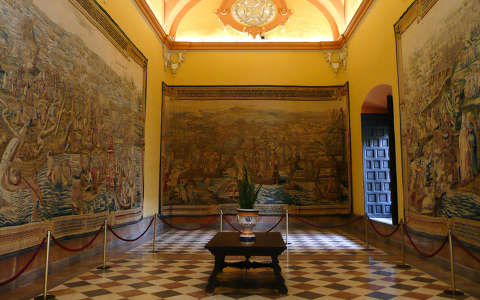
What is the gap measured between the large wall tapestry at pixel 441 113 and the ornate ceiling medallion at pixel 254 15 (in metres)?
6.65

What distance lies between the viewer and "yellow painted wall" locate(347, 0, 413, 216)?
9898 millimetres

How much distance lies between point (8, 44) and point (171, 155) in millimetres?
9014

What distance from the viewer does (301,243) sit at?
10.6 meters

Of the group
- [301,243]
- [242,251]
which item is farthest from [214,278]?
[301,243]

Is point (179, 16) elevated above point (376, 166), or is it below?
above

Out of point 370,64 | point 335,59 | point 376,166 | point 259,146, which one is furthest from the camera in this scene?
point 335,59

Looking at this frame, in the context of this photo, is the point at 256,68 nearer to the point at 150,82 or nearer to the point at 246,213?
the point at 150,82

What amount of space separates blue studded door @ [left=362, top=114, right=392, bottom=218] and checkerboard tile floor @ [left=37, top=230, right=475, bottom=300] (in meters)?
4.85

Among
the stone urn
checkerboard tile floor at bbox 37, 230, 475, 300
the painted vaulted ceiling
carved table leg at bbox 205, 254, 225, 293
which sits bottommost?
checkerboard tile floor at bbox 37, 230, 475, 300

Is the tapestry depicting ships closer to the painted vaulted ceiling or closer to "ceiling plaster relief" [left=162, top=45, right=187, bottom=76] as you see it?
"ceiling plaster relief" [left=162, top=45, right=187, bottom=76]

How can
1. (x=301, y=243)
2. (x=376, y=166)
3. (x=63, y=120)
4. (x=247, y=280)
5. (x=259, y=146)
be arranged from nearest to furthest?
(x=247, y=280) → (x=63, y=120) → (x=301, y=243) → (x=376, y=166) → (x=259, y=146)

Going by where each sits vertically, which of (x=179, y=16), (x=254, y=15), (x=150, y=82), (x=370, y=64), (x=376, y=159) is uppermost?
(x=254, y=15)

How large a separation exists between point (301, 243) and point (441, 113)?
5440 mm

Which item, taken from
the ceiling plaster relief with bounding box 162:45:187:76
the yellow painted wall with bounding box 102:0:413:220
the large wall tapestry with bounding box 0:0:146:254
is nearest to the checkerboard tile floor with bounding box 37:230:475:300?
the large wall tapestry with bounding box 0:0:146:254
